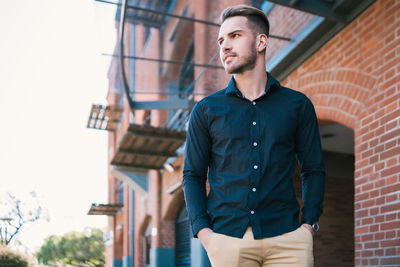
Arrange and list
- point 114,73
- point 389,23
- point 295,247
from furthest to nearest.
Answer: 1. point 114,73
2. point 389,23
3. point 295,247

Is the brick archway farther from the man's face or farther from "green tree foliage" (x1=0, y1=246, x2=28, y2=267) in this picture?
"green tree foliage" (x1=0, y1=246, x2=28, y2=267)

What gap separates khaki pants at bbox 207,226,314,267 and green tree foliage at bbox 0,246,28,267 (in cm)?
1382

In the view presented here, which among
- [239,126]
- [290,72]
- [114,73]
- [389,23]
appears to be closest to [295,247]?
[239,126]

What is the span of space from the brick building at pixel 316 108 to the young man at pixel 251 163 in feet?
8.13

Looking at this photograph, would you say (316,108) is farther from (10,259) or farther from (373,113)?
(10,259)

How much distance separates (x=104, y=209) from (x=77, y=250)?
2852cm

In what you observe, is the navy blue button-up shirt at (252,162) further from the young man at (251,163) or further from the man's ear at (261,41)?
the man's ear at (261,41)

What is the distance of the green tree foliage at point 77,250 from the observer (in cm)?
4909

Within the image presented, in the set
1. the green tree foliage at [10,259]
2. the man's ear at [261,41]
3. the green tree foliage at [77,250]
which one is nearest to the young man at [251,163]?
the man's ear at [261,41]

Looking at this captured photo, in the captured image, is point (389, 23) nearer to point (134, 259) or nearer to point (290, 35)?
point (290, 35)

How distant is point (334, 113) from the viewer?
218 inches

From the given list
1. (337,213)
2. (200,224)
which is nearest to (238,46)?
(200,224)

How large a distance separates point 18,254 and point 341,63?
12.5 metres

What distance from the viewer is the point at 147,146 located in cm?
1227
